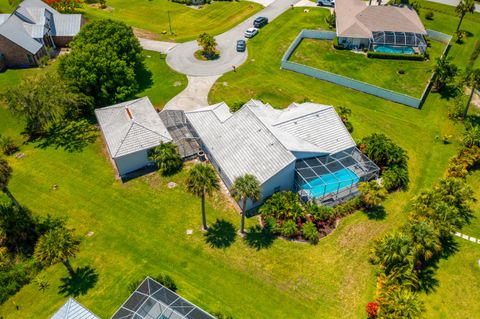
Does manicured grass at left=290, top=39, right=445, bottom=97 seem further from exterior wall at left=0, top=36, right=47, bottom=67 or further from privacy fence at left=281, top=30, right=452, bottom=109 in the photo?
exterior wall at left=0, top=36, right=47, bottom=67

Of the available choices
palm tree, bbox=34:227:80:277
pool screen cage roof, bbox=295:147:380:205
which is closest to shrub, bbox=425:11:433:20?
pool screen cage roof, bbox=295:147:380:205

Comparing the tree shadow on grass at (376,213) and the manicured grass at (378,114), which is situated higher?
the manicured grass at (378,114)

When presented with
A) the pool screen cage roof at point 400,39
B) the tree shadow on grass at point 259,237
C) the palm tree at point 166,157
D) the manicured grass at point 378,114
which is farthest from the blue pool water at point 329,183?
the pool screen cage roof at point 400,39

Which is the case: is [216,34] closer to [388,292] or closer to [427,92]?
[427,92]

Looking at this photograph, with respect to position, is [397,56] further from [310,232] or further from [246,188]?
[246,188]

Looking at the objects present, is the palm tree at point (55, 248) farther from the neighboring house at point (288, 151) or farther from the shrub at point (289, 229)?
the shrub at point (289, 229)
